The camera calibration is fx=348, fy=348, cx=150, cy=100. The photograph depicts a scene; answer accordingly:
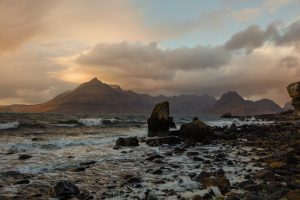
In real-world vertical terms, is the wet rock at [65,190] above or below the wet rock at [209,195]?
above

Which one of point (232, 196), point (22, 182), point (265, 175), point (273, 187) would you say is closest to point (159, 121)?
point (265, 175)

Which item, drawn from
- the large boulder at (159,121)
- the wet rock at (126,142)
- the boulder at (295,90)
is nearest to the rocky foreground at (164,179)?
the wet rock at (126,142)

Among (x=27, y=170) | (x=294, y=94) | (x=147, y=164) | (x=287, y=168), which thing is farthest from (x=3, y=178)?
(x=294, y=94)

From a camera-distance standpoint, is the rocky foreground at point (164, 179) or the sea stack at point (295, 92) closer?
the rocky foreground at point (164, 179)

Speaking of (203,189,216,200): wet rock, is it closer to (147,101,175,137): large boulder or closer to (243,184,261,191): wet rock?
(243,184,261,191): wet rock

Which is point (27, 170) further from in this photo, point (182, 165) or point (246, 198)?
point (246, 198)

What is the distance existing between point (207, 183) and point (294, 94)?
3324cm

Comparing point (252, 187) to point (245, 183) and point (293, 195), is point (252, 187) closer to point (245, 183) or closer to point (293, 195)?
point (245, 183)

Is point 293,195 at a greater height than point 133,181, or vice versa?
point 293,195

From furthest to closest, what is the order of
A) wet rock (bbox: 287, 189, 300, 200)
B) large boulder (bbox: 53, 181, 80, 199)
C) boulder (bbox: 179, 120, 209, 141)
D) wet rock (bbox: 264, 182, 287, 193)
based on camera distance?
1. boulder (bbox: 179, 120, 209, 141)
2. wet rock (bbox: 264, 182, 287, 193)
3. large boulder (bbox: 53, 181, 80, 199)
4. wet rock (bbox: 287, 189, 300, 200)

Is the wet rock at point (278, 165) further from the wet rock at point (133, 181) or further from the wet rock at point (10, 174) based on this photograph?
the wet rock at point (10, 174)

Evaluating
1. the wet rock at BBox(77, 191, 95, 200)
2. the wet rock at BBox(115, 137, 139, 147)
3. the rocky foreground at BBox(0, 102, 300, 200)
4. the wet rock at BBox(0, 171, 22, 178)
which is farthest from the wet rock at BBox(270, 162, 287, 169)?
the wet rock at BBox(115, 137, 139, 147)

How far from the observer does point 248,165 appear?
60.4 feet

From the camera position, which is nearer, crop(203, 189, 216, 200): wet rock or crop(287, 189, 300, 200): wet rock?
crop(287, 189, 300, 200): wet rock
